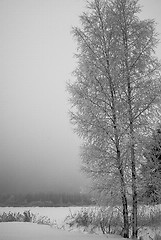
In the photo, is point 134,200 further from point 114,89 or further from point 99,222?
point 114,89

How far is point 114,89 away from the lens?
8344 millimetres

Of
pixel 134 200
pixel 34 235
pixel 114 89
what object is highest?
pixel 114 89

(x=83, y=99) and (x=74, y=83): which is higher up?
(x=74, y=83)

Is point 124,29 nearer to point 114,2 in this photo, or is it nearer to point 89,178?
point 114,2

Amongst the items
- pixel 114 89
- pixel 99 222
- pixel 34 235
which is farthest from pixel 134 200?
pixel 114 89

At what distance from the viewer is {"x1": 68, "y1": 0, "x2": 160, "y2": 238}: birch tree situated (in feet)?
24.4

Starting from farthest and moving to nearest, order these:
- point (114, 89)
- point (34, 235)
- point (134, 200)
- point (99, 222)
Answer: point (99, 222) < point (114, 89) < point (134, 200) < point (34, 235)

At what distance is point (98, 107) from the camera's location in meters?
8.08

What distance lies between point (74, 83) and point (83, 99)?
988 millimetres

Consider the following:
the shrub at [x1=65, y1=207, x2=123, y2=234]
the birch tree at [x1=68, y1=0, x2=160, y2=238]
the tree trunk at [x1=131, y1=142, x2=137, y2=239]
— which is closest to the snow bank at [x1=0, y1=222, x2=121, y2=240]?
the tree trunk at [x1=131, y1=142, x2=137, y2=239]

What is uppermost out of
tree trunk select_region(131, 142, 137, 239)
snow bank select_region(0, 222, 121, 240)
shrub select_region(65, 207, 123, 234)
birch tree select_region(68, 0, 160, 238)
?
birch tree select_region(68, 0, 160, 238)

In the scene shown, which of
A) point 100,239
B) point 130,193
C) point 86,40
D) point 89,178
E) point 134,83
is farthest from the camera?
point 86,40

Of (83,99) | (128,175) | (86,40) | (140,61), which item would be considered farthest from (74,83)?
(128,175)

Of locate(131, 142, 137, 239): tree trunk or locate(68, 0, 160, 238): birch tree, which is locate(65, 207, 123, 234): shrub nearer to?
locate(131, 142, 137, 239): tree trunk
